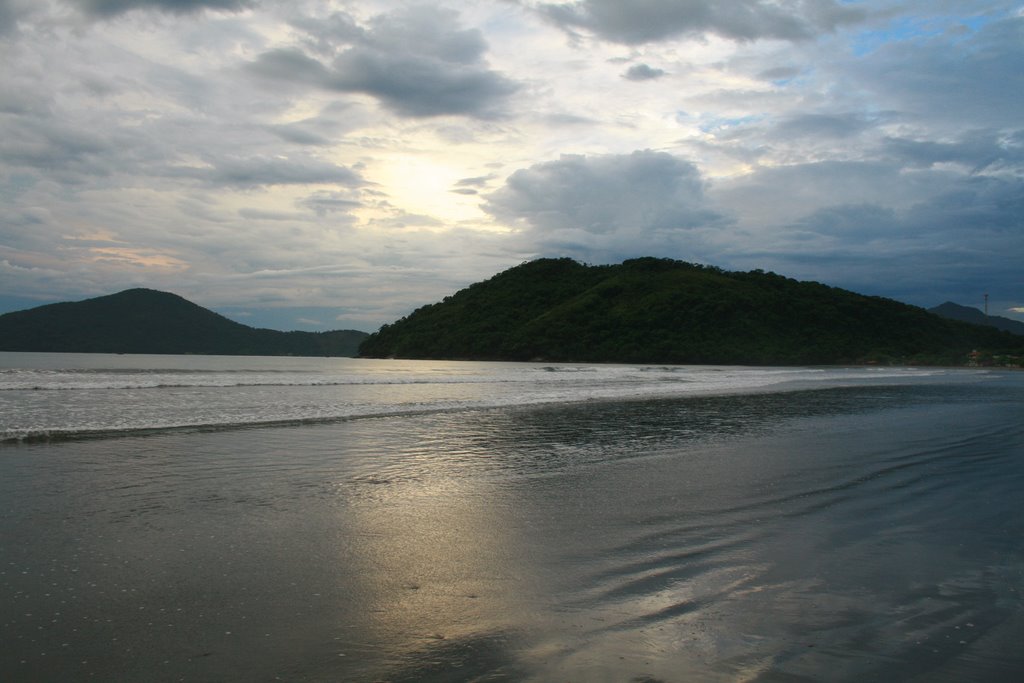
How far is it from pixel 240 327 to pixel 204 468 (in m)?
137

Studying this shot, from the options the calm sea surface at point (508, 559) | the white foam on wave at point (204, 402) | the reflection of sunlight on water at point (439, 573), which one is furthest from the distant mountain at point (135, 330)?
the reflection of sunlight on water at point (439, 573)

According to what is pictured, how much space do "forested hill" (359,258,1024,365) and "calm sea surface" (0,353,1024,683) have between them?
84658 mm

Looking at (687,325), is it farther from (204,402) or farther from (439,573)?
(439,573)

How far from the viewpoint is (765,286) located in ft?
397

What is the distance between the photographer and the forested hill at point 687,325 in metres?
95.1

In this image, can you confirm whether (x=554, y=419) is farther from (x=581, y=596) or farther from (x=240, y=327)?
(x=240, y=327)

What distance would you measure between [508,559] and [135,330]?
428 ft

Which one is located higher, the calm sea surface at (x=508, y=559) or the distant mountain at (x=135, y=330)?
the distant mountain at (x=135, y=330)

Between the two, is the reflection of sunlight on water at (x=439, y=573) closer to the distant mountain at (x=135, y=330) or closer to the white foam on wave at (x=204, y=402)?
the white foam on wave at (x=204, y=402)

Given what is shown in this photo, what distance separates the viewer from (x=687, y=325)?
3976 inches

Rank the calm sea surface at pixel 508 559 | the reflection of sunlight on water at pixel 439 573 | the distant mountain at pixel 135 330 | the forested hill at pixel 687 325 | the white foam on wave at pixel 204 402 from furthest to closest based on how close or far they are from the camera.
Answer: the distant mountain at pixel 135 330
the forested hill at pixel 687 325
the white foam on wave at pixel 204 402
the reflection of sunlight on water at pixel 439 573
the calm sea surface at pixel 508 559

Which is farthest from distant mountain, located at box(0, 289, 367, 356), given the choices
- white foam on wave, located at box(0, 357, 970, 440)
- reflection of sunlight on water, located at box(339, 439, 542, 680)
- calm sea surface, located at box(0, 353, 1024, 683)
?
reflection of sunlight on water, located at box(339, 439, 542, 680)

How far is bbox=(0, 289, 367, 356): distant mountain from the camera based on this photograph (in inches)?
4365

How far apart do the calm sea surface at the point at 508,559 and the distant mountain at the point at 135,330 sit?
386 feet
